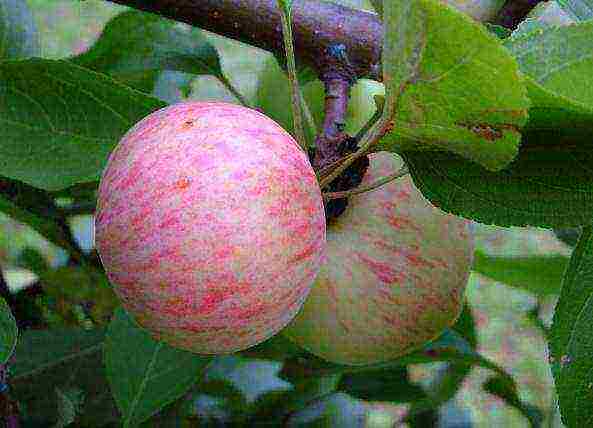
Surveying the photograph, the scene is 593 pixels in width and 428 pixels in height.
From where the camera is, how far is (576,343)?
0.69 meters

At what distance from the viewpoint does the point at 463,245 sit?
816 mm

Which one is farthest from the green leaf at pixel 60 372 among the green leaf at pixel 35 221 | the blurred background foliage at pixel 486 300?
the blurred background foliage at pixel 486 300

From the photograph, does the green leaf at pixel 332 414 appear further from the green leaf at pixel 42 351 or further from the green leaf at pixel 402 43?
the green leaf at pixel 402 43

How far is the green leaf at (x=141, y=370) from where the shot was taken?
90cm

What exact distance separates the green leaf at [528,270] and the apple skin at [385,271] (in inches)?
13.2

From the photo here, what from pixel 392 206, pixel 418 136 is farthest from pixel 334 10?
pixel 418 136

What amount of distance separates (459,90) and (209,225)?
0.18 m

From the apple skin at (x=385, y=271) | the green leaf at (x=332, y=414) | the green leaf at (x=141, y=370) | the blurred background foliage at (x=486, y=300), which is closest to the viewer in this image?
the apple skin at (x=385, y=271)

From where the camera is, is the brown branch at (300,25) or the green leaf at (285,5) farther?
the brown branch at (300,25)

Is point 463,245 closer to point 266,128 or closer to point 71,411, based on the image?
point 266,128

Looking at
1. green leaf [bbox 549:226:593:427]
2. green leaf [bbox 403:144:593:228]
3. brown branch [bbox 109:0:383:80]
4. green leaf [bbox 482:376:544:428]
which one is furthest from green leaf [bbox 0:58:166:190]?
green leaf [bbox 482:376:544:428]

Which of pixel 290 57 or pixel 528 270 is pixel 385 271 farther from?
pixel 528 270

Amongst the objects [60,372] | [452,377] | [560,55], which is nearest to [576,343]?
[560,55]

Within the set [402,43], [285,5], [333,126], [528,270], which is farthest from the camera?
[528,270]
